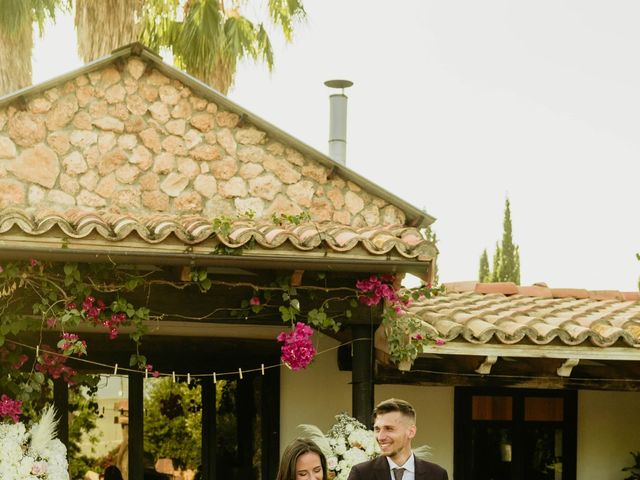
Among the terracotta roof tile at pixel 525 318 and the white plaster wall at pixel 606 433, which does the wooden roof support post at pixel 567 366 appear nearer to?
the terracotta roof tile at pixel 525 318

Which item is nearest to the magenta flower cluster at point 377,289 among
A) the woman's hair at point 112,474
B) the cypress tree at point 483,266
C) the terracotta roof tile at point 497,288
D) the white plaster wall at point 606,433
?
the white plaster wall at point 606,433

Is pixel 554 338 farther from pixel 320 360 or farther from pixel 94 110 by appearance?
pixel 94 110

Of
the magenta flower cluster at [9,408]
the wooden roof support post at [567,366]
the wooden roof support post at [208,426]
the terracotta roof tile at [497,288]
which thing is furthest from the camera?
the terracotta roof tile at [497,288]

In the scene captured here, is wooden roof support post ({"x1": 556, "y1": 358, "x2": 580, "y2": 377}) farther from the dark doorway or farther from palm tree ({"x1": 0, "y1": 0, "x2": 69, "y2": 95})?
palm tree ({"x1": 0, "y1": 0, "x2": 69, "y2": 95})

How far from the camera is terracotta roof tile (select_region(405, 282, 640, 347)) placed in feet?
23.9

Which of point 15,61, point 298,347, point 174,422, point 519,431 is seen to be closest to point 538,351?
point 298,347

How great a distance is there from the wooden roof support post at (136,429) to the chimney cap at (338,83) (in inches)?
163

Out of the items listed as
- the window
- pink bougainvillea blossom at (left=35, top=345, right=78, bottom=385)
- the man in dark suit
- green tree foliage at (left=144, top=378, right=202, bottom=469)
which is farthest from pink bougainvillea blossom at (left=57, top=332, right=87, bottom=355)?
the window

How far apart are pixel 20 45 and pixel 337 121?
5356 millimetres

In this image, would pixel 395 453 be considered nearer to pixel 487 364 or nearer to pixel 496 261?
pixel 487 364

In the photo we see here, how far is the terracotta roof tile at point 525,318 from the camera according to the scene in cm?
728

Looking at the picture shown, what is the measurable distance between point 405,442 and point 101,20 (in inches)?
329

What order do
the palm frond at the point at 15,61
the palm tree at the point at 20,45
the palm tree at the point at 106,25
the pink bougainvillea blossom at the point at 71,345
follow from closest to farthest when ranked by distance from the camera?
the pink bougainvillea blossom at the point at 71,345
the palm tree at the point at 20,45
the palm tree at the point at 106,25
the palm frond at the point at 15,61

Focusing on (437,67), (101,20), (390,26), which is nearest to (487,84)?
(437,67)
